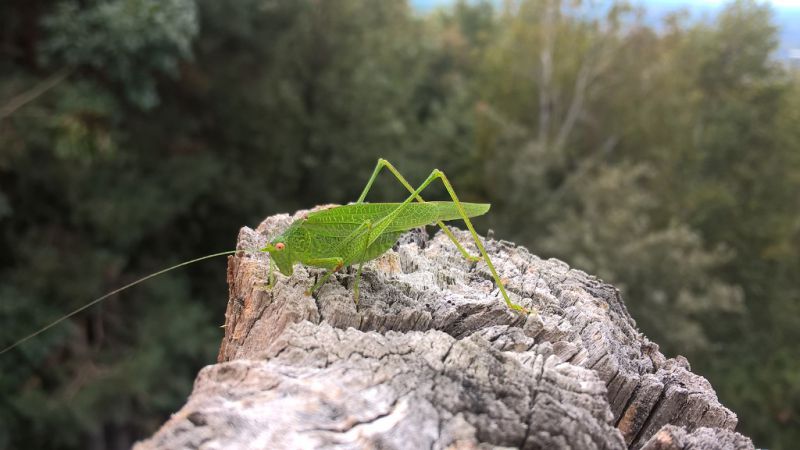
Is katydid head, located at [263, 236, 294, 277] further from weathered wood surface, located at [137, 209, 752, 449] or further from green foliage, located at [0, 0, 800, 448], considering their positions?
green foliage, located at [0, 0, 800, 448]

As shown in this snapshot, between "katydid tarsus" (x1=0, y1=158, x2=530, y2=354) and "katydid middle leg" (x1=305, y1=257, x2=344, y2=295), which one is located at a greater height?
"katydid tarsus" (x1=0, y1=158, x2=530, y2=354)

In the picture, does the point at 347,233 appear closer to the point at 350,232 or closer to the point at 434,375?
the point at 350,232

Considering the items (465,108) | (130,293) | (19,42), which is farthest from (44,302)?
(465,108)

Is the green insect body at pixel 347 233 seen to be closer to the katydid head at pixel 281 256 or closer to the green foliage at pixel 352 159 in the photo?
the katydid head at pixel 281 256

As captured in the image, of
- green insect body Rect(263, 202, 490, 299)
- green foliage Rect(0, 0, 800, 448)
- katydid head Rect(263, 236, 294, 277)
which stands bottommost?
katydid head Rect(263, 236, 294, 277)

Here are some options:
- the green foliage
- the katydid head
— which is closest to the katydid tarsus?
the katydid head

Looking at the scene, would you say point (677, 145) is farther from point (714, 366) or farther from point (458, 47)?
point (458, 47)
